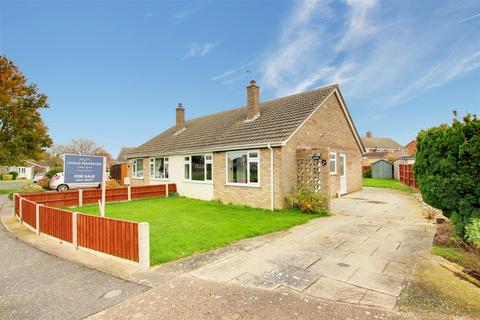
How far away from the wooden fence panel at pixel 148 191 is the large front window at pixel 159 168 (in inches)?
74.4

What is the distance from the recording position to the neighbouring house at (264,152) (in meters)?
10.9

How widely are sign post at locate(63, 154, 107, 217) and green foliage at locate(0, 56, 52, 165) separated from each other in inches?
785

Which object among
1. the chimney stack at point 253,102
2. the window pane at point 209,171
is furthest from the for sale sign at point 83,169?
the chimney stack at point 253,102

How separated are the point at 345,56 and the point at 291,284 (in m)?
14.2

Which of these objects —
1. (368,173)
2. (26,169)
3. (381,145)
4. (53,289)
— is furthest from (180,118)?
(26,169)

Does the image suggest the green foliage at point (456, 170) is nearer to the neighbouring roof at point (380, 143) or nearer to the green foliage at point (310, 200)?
the green foliage at point (310, 200)

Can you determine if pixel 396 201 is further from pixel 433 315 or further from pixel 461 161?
pixel 433 315

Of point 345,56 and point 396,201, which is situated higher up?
point 345,56

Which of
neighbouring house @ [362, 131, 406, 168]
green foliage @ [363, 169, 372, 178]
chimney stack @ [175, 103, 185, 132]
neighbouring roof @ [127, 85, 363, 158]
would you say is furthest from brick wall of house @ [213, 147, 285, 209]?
neighbouring house @ [362, 131, 406, 168]

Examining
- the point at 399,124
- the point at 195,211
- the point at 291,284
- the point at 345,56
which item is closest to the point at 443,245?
the point at 291,284

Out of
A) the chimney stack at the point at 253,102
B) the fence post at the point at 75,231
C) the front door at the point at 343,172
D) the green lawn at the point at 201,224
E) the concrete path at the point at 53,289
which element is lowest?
the concrete path at the point at 53,289

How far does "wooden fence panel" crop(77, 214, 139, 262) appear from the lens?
5082 millimetres

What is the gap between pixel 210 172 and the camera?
14.1 meters

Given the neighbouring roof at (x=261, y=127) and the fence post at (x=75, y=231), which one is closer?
the fence post at (x=75, y=231)
